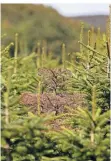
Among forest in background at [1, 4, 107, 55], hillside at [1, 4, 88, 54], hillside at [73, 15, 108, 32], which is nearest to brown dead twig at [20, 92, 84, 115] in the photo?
hillside at [1, 4, 88, 54]

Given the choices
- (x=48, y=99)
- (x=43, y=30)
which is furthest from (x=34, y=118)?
(x=43, y=30)

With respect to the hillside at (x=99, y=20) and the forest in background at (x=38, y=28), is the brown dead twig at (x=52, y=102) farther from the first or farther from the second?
the hillside at (x=99, y=20)

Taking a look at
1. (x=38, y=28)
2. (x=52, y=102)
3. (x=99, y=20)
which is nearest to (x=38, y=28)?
(x=38, y=28)

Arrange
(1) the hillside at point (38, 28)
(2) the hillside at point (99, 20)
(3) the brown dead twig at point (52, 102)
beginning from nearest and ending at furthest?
(3) the brown dead twig at point (52, 102)
(1) the hillside at point (38, 28)
(2) the hillside at point (99, 20)

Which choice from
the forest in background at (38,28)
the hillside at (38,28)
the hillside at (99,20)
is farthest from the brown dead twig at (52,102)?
the hillside at (99,20)

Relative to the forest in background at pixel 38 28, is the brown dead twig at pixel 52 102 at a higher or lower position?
lower

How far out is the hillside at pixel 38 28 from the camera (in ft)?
172

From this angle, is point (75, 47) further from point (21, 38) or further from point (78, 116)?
point (78, 116)

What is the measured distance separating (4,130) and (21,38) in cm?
4485

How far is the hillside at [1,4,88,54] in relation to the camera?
172 ft

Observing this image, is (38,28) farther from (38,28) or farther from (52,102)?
(52,102)

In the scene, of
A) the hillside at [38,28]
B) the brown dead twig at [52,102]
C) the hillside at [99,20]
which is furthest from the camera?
the hillside at [99,20]

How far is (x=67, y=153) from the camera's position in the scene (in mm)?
9773

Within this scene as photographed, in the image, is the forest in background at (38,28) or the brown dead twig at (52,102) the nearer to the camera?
the brown dead twig at (52,102)
